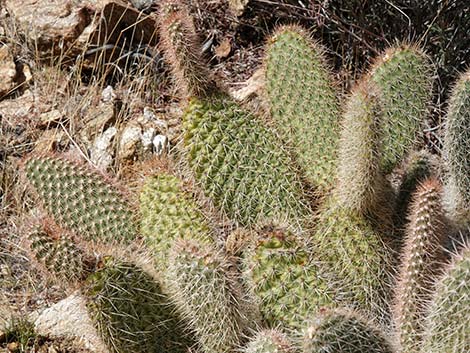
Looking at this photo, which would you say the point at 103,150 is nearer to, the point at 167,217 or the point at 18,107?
the point at 18,107

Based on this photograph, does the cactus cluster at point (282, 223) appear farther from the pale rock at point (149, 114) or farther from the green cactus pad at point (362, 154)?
the pale rock at point (149, 114)

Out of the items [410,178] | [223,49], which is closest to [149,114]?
[223,49]

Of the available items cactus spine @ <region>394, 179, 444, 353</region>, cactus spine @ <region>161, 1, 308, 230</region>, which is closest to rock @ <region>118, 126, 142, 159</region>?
cactus spine @ <region>161, 1, 308, 230</region>

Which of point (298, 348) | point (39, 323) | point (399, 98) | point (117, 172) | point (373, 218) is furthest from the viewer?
point (117, 172)

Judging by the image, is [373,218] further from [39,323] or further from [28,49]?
[28,49]

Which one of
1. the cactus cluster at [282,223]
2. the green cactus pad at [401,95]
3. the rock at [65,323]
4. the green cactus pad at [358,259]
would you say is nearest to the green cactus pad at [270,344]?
the cactus cluster at [282,223]

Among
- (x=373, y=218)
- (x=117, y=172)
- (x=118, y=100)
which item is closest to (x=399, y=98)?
(x=373, y=218)

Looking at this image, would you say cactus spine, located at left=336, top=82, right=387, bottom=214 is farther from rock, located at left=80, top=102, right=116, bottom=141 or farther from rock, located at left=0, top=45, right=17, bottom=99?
rock, located at left=0, top=45, right=17, bottom=99
